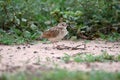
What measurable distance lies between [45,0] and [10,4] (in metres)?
2.00

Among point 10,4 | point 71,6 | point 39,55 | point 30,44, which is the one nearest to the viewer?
point 39,55

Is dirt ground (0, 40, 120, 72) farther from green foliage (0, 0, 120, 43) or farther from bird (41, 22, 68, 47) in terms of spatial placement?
green foliage (0, 0, 120, 43)

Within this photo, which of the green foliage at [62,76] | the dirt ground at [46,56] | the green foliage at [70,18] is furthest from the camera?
the green foliage at [70,18]

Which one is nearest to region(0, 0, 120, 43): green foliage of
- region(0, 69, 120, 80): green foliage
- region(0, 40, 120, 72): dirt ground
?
region(0, 40, 120, 72): dirt ground

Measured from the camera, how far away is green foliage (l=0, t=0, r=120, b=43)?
11.9m

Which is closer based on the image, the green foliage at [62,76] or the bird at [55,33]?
A: the green foliage at [62,76]

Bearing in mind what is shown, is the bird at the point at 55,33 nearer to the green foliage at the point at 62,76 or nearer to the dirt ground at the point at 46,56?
the dirt ground at the point at 46,56

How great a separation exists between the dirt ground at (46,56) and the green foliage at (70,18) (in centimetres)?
94

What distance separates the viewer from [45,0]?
548 inches

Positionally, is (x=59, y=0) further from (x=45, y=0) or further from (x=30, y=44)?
(x=30, y=44)

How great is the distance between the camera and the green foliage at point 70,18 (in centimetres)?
1194

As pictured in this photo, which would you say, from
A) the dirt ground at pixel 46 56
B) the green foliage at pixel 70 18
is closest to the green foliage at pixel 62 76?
the dirt ground at pixel 46 56

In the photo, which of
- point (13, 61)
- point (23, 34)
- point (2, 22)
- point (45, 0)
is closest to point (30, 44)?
point (23, 34)

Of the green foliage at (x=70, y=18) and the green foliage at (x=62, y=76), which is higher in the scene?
the green foliage at (x=62, y=76)
